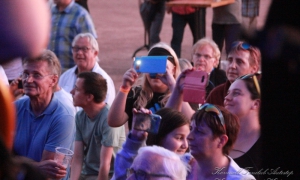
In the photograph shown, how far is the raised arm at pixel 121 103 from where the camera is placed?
14.7ft

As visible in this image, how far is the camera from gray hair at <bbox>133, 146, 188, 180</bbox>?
10.4 feet

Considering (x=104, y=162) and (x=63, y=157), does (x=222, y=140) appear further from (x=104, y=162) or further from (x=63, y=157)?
(x=104, y=162)

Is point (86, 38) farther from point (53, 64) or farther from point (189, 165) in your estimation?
point (189, 165)

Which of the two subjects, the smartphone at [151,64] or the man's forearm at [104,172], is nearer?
the smartphone at [151,64]

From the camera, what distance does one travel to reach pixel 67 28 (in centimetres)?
755

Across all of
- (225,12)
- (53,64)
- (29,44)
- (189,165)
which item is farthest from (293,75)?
(225,12)

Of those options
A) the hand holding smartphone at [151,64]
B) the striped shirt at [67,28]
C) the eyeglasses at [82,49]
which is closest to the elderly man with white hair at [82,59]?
the eyeglasses at [82,49]

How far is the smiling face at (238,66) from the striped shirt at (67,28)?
113 inches

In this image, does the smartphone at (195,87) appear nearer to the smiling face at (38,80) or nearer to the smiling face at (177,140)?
the smiling face at (177,140)

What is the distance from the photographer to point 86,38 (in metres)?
6.41

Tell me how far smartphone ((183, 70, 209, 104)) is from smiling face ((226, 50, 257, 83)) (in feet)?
3.24

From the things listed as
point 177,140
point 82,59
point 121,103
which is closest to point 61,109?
point 121,103

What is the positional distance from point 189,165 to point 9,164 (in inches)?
101

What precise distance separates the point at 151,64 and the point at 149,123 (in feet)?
2.43
